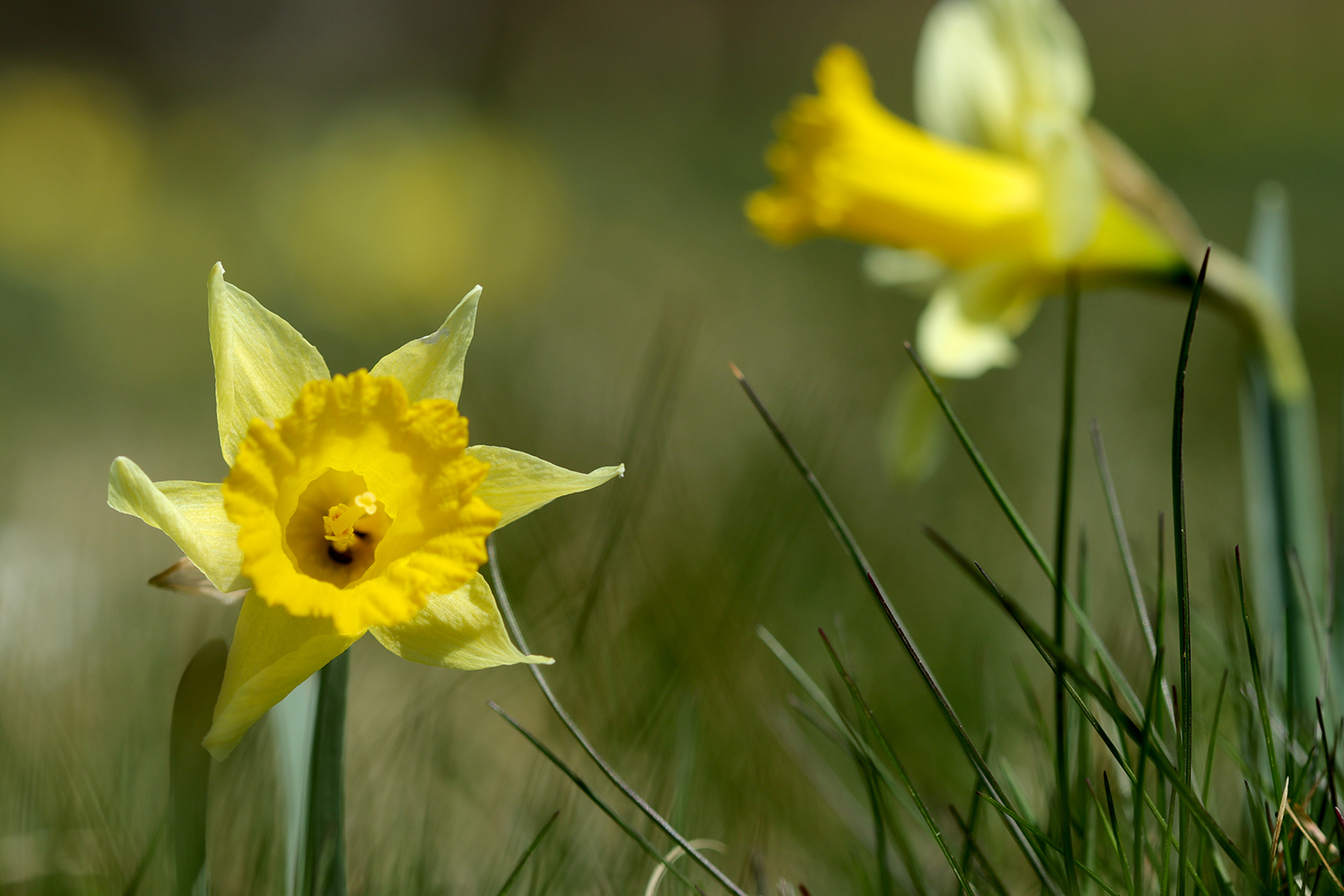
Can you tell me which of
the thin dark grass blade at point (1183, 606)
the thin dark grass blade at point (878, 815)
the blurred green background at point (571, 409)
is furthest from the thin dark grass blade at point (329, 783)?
the thin dark grass blade at point (1183, 606)

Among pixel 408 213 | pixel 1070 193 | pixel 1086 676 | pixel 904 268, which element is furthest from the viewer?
pixel 408 213

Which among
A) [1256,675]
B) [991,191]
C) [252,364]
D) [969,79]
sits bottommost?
[1256,675]

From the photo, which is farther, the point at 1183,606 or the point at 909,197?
the point at 909,197

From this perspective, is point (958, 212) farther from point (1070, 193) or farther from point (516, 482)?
point (516, 482)

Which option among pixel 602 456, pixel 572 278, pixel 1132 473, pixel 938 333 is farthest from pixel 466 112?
pixel 938 333

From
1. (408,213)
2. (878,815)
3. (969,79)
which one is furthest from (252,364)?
(408,213)

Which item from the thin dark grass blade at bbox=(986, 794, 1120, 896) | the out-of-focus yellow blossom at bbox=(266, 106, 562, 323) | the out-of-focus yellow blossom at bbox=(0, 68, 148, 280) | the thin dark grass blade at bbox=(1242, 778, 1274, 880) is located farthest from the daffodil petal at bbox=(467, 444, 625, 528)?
the out-of-focus yellow blossom at bbox=(0, 68, 148, 280)

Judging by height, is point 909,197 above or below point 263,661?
above
